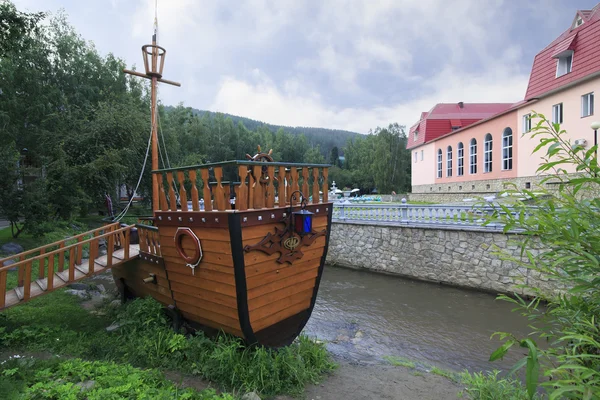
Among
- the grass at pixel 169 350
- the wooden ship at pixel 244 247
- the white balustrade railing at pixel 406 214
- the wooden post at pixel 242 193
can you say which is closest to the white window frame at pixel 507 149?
the white balustrade railing at pixel 406 214

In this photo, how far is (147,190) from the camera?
58.9 feet

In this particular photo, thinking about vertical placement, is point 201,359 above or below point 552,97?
below

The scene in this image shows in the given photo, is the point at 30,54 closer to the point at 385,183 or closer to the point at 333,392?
the point at 333,392

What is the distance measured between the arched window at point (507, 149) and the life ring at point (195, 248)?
18.1 metres

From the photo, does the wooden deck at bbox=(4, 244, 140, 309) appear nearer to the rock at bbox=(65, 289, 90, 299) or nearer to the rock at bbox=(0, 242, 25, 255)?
the rock at bbox=(65, 289, 90, 299)

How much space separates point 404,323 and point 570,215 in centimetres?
614

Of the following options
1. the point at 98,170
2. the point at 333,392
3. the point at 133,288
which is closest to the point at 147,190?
the point at 98,170

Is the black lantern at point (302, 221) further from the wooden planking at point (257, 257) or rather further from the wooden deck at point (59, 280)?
the wooden deck at point (59, 280)

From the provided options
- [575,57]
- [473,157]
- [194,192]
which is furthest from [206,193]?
[473,157]

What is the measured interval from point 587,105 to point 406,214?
8574mm

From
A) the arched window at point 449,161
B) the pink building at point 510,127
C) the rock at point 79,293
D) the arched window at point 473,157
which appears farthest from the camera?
the arched window at point 449,161

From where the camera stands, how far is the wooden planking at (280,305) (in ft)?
12.3

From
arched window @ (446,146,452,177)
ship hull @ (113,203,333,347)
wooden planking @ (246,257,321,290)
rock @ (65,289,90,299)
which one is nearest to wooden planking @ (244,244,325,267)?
ship hull @ (113,203,333,347)

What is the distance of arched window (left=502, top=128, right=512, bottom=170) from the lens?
55.1 feet
